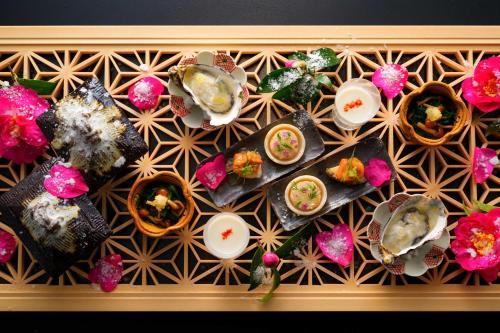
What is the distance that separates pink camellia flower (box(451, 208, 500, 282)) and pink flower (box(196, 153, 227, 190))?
1.00m

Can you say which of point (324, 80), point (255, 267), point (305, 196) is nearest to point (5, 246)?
point (255, 267)

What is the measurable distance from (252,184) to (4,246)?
1071mm

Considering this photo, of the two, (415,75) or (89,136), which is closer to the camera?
(89,136)

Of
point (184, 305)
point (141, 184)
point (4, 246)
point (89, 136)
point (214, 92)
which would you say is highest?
point (214, 92)

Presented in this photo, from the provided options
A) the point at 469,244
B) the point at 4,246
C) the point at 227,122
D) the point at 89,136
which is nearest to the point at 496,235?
the point at 469,244

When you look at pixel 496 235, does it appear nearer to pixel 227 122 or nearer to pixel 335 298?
pixel 335 298

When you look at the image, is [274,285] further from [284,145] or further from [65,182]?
[65,182]

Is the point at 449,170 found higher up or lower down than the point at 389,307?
higher up

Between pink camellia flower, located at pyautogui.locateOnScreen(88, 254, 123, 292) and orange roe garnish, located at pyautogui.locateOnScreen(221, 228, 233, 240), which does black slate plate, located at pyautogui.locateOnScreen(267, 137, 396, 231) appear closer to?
orange roe garnish, located at pyautogui.locateOnScreen(221, 228, 233, 240)

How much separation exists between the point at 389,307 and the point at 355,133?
742mm

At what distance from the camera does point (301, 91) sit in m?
2.05

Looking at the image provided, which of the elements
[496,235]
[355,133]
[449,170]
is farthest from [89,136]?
[496,235]

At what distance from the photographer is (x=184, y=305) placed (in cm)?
203

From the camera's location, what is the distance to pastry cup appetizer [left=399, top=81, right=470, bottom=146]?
1.99 meters
